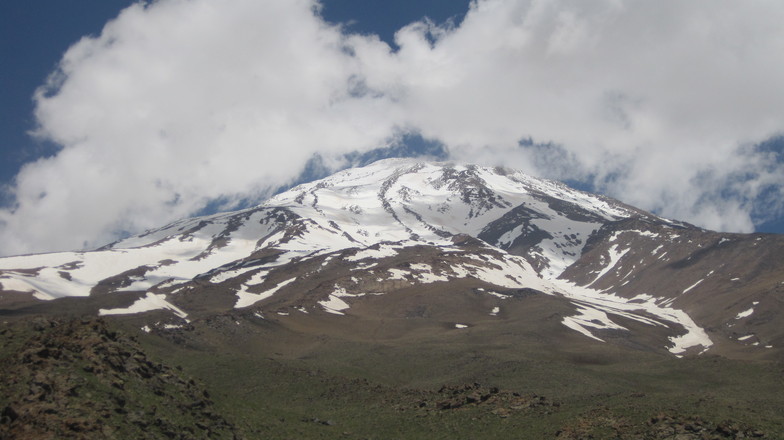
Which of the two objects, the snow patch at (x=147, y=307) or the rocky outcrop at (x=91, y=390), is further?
the snow patch at (x=147, y=307)

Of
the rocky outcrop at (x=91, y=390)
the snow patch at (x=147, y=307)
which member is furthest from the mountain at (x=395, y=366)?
the snow patch at (x=147, y=307)

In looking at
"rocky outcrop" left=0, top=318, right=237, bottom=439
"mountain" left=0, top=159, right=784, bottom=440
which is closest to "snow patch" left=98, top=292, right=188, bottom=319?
"mountain" left=0, top=159, right=784, bottom=440

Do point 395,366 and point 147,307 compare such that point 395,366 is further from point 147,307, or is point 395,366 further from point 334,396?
point 147,307

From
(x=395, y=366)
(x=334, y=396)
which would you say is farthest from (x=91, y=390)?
(x=395, y=366)

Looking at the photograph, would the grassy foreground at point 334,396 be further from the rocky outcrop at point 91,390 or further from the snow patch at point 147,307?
the snow patch at point 147,307

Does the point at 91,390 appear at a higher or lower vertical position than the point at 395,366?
higher

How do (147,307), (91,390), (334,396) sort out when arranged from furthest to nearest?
(147,307) < (334,396) < (91,390)

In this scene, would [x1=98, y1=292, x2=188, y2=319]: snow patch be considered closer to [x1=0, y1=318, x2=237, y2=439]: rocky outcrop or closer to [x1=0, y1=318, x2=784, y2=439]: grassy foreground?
[x1=0, y1=318, x2=784, y2=439]: grassy foreground

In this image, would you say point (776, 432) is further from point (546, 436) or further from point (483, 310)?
point (483, 310)

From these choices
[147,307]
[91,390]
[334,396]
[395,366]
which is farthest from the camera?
[147,307]

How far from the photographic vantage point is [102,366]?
32562 mm

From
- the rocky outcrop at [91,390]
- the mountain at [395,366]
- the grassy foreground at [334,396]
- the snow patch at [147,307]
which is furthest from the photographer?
the snow patch at [147,307]

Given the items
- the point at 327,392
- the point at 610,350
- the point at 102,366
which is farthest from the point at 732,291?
the point at 102,366

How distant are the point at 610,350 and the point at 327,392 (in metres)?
63.4
